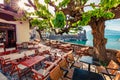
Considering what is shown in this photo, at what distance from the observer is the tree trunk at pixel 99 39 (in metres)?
7.87

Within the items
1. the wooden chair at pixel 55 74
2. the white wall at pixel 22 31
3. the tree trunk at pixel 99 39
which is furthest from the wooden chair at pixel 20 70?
the white wall at pixel 22 31

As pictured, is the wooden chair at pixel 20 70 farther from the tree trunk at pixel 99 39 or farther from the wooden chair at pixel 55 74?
the tree trunk at pixel 99 39

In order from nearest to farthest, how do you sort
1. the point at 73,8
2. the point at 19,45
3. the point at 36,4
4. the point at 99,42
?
1. the point at 73,8
2. the point at 36,4
3. the point at 99,42
4. the point at 19,45

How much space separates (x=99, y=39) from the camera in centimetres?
814

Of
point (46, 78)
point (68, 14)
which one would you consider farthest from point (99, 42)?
point (46, 78)

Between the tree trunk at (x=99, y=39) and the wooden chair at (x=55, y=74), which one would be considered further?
the tree trunk at (x=99, y=39)

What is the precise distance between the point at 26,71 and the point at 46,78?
165 cm

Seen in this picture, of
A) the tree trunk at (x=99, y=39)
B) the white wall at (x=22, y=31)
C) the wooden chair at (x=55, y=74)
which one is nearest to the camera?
the wooden chair at (x=55, y=74)

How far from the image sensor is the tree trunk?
7873mm

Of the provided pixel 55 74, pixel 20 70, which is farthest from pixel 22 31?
pixel 55 74

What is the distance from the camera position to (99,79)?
439 centimetres

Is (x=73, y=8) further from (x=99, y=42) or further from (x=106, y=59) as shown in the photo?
(x=106, y=59)

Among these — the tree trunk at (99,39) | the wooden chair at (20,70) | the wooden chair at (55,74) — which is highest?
the tree trunk at (99,39)

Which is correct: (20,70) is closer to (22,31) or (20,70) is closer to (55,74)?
(55,74)
